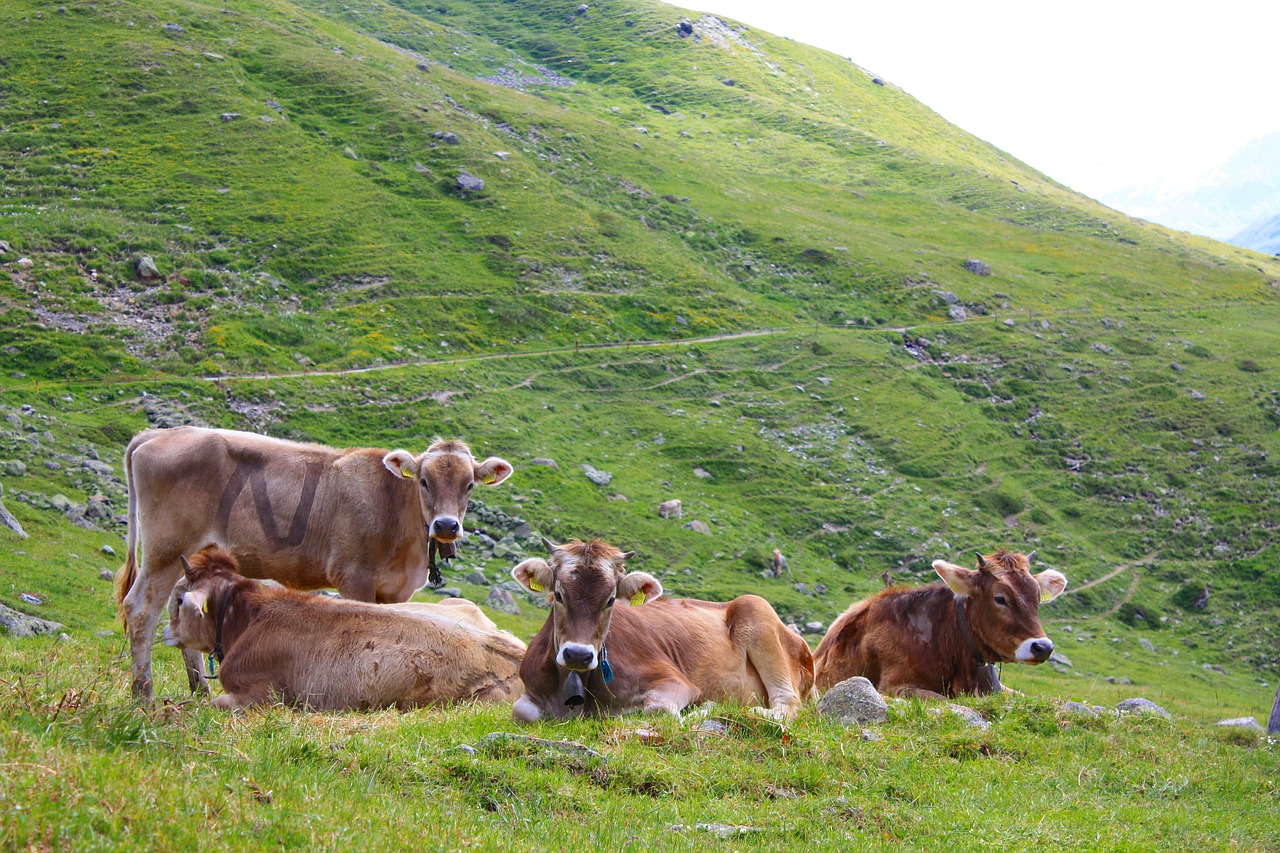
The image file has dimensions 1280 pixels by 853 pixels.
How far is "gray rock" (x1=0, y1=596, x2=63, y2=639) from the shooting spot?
16.2 meters

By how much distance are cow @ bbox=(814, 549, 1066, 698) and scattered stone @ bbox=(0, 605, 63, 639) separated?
12214 millimetres

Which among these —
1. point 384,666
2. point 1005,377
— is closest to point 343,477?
point 384,666

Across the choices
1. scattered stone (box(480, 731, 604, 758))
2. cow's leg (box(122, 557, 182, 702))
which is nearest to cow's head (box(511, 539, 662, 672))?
scattered stone (box(480, 731, 604, 758))

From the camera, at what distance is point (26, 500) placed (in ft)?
90.3

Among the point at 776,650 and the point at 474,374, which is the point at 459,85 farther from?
the point at 776,650

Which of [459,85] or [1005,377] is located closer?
[1005,377]

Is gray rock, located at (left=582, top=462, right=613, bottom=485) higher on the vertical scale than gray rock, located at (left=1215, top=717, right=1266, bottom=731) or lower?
lower

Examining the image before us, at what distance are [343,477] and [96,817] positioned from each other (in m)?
10.2

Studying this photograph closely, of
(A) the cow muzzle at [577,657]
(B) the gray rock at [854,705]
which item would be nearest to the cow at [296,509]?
(A) the cow muzzle at [577,657]

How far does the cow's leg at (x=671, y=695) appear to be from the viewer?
1051cm

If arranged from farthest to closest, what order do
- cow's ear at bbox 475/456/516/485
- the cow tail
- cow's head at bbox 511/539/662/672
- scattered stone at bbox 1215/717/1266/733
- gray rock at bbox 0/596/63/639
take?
gray rock at bbox 0/596/63/639
cow's ear at bbox 475/456/516/485
the cow tail
scattered stone at bbox 1215/717/1266/733
cow's head at bbox 511/539/662/672

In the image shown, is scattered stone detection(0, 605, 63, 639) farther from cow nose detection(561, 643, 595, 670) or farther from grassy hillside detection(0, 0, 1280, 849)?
cow nose detection(561, 643, 595, 670)

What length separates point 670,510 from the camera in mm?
43625

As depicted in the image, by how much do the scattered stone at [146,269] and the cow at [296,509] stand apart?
3904 centimetres
